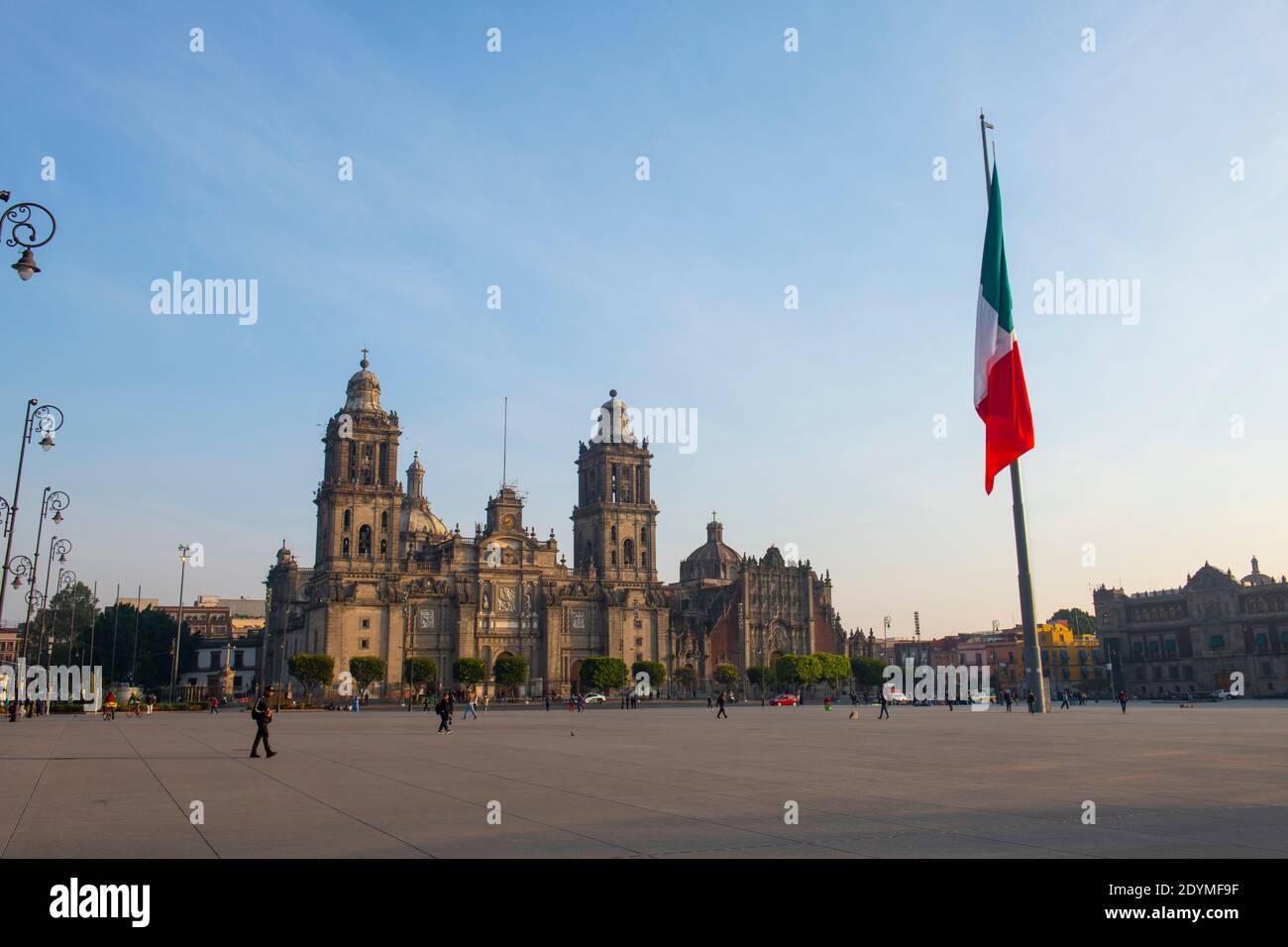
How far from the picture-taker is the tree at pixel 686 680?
362ft

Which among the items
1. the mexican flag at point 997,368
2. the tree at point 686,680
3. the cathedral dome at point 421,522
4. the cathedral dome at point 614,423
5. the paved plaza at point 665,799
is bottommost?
the tree at point 686,680

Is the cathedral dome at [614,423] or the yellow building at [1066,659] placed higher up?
the cathedral dome at [614,423]

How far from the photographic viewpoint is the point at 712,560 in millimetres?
135375

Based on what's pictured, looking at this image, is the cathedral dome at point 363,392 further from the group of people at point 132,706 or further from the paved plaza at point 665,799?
the paved plaza at point 665,799

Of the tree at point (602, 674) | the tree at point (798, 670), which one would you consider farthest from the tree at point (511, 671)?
the tree at point (798, 670)

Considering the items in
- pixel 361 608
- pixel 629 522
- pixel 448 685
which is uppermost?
pixel 629 522

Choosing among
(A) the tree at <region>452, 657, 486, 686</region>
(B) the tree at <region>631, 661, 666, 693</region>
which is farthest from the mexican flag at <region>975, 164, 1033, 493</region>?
(B) the tree at <region>631, 661, 666, 693</region>

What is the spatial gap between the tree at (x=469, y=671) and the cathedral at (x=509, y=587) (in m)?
5.35
